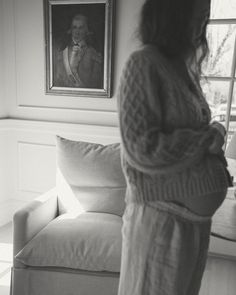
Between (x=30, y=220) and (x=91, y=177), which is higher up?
(x=91, y=177)

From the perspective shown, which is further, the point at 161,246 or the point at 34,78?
the point at 34,78

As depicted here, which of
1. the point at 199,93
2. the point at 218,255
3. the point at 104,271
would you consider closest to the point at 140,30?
the point at 199,93

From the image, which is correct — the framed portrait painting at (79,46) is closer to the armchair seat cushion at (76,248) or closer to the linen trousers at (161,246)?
the armchair seat cushion at (76,248)

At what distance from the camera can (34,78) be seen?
2.56 metres

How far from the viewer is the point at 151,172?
922 millimetres

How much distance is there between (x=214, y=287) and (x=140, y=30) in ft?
5.35

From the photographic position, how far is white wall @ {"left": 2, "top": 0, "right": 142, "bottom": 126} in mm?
2438

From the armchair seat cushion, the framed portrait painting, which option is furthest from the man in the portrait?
the armchair seat cushion

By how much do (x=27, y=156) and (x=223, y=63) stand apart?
5.54ft

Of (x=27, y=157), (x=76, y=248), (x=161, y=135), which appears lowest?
(x=76, y=248)

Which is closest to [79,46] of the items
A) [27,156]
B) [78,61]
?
A: [78,61]

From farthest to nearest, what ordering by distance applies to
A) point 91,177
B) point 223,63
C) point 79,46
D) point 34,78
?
point 34,78 < point 79,46 < point 223,63 < point 91,177

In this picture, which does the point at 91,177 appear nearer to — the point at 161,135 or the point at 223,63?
the point at 161,135

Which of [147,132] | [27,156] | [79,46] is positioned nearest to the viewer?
[147,132]
